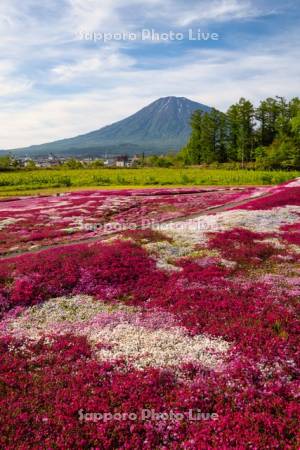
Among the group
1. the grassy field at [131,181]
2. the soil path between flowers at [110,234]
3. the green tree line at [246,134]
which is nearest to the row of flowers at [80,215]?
the soil path between flowers at [110,234]

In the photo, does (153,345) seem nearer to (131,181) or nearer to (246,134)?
(131,181)

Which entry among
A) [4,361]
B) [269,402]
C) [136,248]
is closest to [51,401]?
[4,361]

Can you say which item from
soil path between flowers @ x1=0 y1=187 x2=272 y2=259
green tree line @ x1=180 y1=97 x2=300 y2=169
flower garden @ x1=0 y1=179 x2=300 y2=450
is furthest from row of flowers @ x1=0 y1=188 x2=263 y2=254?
green tree line @ x1=180 y1=97 x2=300 y2=169

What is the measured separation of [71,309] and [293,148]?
11195 centimetres

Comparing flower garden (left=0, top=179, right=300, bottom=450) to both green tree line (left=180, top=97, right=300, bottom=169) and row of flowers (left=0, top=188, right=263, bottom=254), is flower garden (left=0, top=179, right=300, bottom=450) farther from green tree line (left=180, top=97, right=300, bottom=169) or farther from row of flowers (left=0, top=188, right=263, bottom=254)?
green tree line (left=180, top=97, right=300, bottom=169)

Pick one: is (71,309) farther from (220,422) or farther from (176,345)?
(220,422)

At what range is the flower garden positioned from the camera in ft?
30.1

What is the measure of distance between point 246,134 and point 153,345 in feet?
428

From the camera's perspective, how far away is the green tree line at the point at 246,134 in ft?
393

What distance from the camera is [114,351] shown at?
12945mm

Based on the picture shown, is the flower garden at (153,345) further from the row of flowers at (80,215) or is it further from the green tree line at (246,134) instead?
the green tree line at (246,134)

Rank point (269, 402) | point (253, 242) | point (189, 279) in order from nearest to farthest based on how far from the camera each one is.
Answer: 1. point (269, 402)
2. point (189, 279)
3. point (253, 242)

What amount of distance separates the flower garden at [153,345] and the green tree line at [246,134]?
102 m

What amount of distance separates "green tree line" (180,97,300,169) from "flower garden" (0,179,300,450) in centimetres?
10171
